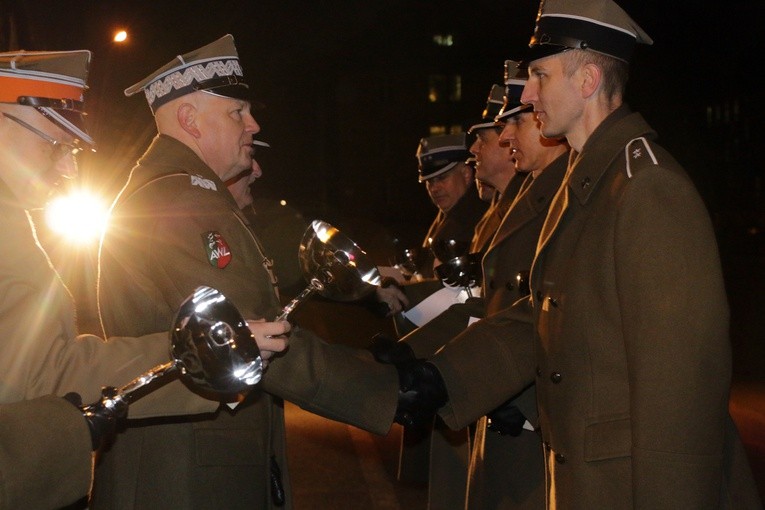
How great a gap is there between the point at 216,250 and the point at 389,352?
1.05 metres

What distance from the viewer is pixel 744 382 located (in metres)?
11.2

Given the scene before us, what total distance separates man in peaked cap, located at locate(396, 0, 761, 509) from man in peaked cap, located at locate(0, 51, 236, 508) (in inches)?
48.6

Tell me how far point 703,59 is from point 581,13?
43.1 meters

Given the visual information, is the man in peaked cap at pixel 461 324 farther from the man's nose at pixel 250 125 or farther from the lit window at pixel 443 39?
the lit window at pixel 443 39

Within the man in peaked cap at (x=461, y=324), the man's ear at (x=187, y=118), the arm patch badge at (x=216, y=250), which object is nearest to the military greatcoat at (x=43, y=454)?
the arm patch badge at (x=216, y=250)

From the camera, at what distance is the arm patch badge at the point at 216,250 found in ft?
11.8

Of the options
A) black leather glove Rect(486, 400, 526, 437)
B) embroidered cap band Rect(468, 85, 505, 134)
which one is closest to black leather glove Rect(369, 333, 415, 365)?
black leather glove Rect(486, 400, 526, 437)

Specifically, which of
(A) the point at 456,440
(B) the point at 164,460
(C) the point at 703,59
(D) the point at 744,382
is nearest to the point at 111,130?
(D) the point at 744,382

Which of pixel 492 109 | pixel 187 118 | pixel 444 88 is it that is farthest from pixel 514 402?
pixel 444 88

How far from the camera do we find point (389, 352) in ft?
14.2

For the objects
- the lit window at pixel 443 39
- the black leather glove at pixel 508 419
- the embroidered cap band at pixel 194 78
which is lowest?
the lit window at pixel 443 39

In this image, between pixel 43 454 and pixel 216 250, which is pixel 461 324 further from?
pixel 43 454

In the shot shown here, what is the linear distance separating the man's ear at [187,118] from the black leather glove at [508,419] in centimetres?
181

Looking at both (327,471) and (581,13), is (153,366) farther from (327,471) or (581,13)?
(327,471)
